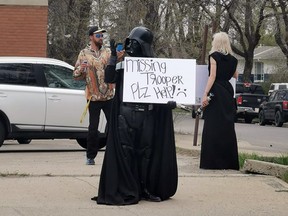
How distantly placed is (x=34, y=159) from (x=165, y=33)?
11.4m

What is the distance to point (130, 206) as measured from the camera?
24.6ft

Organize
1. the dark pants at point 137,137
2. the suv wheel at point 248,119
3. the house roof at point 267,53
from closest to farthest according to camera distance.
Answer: the dark pants at point 137,137 < the suv wheel at point 248,119 < the house roof at point 267,53

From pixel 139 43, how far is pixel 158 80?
0.44 meters

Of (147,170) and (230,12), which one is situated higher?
(230,12)

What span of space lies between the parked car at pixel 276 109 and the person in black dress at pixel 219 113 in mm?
20201

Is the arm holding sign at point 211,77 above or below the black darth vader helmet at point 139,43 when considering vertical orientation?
below

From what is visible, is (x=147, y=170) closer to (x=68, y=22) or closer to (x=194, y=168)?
(x=194, y=168)

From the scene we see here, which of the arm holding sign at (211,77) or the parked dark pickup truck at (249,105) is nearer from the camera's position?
the arm holding sign at (211,77)

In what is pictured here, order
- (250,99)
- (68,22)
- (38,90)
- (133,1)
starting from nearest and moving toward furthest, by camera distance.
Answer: (38,90) < (133,1) < (68,22) < (250,99)

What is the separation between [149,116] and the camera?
305 inches

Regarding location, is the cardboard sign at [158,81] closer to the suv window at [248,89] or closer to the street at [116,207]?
the street at [116,207]

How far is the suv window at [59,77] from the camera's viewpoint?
1328 cm

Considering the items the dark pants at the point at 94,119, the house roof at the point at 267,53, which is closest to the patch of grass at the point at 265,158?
the dark pants at the point at 94,119

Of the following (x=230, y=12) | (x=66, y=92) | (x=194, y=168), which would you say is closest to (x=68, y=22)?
(x=230, y=12)
